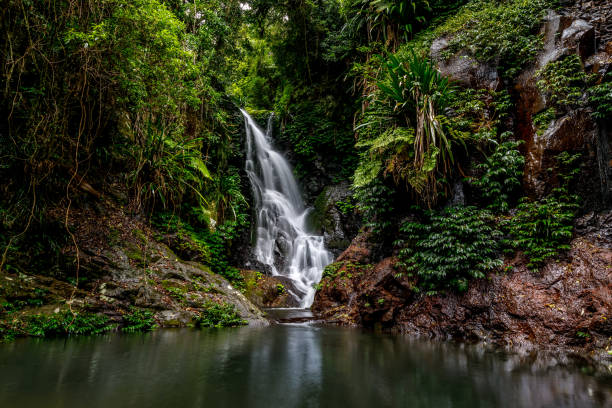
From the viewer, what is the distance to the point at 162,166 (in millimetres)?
6176

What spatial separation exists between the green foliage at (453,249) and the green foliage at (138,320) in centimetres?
428

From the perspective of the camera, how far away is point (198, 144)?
831 cm

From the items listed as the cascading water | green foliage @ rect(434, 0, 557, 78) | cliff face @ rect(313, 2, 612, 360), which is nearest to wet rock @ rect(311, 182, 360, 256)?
the cascading water

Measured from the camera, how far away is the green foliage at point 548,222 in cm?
426

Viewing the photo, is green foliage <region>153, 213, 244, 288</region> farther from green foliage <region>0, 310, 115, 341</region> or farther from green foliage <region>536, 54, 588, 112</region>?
green foliage <region>536, 54, 588, 112</region>

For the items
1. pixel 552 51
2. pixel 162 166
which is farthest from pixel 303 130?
pixel 552 51

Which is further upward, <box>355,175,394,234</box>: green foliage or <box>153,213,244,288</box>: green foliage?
<box>355,175,394,234</box>: green foliage

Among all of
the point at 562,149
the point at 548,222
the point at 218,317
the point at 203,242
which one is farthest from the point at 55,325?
the point at 562,149

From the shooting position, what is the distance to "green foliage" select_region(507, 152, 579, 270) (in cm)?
426

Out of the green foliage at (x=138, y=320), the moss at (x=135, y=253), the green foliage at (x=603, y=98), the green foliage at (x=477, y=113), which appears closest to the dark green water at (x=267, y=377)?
the green foliage at (x=138, y=320)

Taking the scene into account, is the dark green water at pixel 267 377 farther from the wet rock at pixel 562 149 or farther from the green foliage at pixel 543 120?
the green foliage at pixel 543 120

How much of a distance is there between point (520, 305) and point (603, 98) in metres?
3.36

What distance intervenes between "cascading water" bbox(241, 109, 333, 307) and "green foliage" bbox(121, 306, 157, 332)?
5027 mm

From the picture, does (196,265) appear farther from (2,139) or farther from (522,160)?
(522,160)
